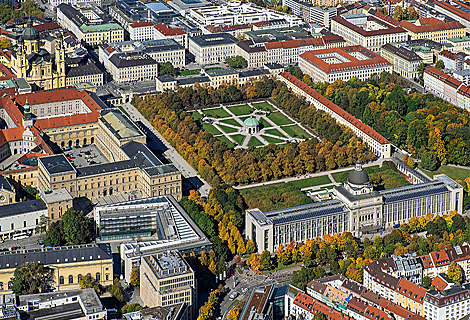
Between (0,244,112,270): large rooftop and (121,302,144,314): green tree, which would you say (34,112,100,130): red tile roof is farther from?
(121,302,144,314): green tree

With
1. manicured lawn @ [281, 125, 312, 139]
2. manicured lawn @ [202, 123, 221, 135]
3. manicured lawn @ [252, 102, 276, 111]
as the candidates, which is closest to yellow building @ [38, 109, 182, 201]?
manicured lawn @ [202, 123, 221, 135]

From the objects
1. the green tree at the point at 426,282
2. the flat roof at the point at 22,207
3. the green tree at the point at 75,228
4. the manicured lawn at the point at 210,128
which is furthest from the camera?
the manicured lawn at the point at 210,128

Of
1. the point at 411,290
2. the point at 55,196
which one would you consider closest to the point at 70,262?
the point at 55,196

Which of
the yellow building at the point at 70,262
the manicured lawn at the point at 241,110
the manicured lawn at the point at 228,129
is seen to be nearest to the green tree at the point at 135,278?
the yellow building at the point at 70,262

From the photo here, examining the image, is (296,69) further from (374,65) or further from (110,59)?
(110,59)

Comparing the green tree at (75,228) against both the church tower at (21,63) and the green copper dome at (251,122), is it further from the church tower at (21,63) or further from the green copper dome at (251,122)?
the church tower at (21,63)

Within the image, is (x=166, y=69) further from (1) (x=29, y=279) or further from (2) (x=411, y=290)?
(2) (x=411, y=290)
